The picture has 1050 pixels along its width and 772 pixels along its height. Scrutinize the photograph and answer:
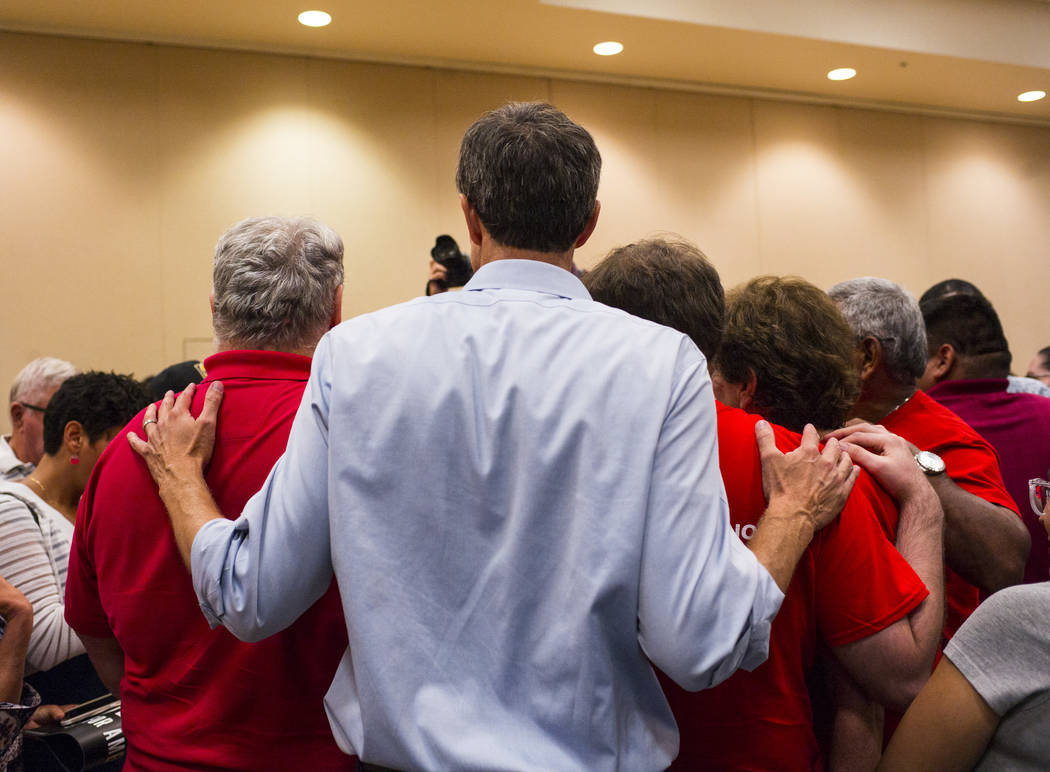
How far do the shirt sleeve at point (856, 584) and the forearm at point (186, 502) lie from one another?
850 mm

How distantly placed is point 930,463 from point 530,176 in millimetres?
1010

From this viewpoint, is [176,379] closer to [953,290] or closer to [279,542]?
[279,542]

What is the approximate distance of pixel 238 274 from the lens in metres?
1.50

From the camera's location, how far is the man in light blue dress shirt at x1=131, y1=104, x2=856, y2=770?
1.08 m

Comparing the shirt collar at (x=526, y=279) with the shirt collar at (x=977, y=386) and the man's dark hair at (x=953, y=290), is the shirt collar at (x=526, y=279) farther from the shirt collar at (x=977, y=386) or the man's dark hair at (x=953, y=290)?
the man's dark hair at (x=953, y=290)

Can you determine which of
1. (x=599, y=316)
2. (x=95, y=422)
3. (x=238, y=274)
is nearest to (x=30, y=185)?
(x=95, y=422)

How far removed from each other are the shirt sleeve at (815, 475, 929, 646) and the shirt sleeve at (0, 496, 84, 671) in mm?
1691

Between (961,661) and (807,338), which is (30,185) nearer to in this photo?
(807,338)

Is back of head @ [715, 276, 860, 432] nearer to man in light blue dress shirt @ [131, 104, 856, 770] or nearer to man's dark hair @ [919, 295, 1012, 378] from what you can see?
man in light blue dress shirt @ [131, 104, 856, 770]

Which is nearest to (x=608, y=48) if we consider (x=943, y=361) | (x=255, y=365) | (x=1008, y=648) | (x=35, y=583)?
(x=943, y=361)

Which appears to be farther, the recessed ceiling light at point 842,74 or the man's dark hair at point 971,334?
the recessed ceiling light at point 842,74

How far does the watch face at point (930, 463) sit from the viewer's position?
175 cm

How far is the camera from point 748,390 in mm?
1616

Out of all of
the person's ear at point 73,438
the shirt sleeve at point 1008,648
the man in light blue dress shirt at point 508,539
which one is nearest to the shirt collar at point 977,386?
the shirt sleeve at point 1008,648
